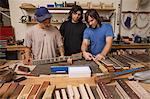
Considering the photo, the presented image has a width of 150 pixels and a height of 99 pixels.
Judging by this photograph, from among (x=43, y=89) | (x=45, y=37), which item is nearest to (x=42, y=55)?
(x=45, y=37)

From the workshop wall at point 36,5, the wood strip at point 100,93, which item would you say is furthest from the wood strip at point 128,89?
the workshop wall at point 36,5

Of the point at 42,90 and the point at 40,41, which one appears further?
the point at 40,41

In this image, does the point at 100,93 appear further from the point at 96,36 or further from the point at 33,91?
the point at 96,36

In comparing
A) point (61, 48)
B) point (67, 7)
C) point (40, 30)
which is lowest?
point (61, 48)

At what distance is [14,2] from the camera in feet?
11.2

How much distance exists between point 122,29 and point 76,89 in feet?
8.83

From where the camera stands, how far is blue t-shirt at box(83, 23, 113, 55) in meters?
1.99

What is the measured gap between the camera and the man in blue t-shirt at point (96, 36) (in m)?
1.96

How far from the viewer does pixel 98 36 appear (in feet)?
6.52

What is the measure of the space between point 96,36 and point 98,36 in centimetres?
2

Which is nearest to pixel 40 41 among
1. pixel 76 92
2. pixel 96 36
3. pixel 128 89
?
pixel 96 36

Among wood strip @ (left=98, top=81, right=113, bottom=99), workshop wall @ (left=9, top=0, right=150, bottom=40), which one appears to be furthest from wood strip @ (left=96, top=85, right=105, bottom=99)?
workshop wall @ (left=9, top=0, right=150, bottom=40)

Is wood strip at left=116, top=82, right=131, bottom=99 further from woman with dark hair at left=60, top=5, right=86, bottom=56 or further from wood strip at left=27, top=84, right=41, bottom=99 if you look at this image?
woman with dark hair at left=60, top=5, right=86, bottom=56

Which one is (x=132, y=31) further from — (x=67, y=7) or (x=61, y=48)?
(x=61, y=48)
